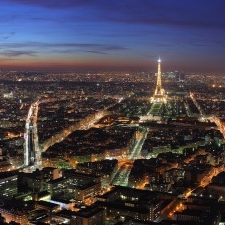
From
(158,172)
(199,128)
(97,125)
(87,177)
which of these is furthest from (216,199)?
(97,125)

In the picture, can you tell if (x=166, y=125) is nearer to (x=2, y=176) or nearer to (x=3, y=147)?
(x=3, y=147)

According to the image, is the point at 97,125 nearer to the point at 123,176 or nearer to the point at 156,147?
the point at 156,147

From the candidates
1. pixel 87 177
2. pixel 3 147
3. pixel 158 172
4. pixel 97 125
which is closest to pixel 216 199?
pixel 158 172

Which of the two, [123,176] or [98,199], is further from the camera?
[123,176]

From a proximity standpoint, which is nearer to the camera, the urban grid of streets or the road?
the urban grid of streets

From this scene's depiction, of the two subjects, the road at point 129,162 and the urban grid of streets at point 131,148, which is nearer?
the urban grid of streets at point 131,148

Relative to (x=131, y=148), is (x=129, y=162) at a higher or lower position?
lower

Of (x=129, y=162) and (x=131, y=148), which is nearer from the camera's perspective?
(x=129, y=162)

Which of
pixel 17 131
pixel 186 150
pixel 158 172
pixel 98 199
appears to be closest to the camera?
pixel 98 199

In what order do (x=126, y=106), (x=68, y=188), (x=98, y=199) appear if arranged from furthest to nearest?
(x=126, y=106), (x=68, y=188), (x=98, y=199)
